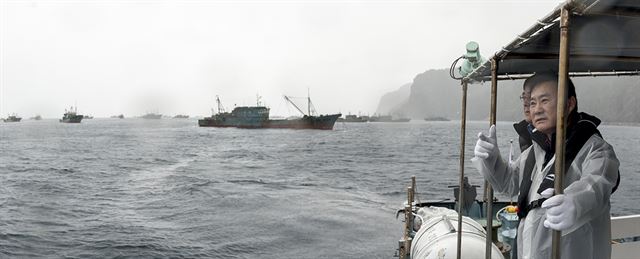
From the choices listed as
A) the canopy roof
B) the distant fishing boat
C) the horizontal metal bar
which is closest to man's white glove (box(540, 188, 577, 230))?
the canopy roof

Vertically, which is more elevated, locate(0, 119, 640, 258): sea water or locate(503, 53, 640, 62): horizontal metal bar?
locate(503, 53, 640, 62): horizontal metal bar

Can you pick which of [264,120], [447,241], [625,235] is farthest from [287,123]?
[625,235]

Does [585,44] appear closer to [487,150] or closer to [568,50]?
[487,150]

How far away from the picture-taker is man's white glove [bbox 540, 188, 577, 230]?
2678 millimetres

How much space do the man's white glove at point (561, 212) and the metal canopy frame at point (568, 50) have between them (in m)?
0.10

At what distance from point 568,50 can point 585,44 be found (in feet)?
5.88

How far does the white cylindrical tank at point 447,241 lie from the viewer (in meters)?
7.14

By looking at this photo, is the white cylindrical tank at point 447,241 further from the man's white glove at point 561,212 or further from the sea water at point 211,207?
the sea water at point 211,207

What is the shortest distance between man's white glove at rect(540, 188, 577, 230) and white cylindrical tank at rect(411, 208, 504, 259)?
466cm

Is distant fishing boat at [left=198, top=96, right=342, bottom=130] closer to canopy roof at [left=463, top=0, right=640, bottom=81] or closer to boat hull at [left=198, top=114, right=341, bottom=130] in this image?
boat hull at [left=198, top=114, right=341, bottom=130]

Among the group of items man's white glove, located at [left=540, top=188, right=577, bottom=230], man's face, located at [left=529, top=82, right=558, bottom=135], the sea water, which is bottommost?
the sea water

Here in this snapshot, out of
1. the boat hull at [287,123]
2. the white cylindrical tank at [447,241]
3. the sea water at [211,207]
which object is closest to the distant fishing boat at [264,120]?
the boat hull at [287,123]

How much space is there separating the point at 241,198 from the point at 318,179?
9733mm

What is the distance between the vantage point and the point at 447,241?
743cm
